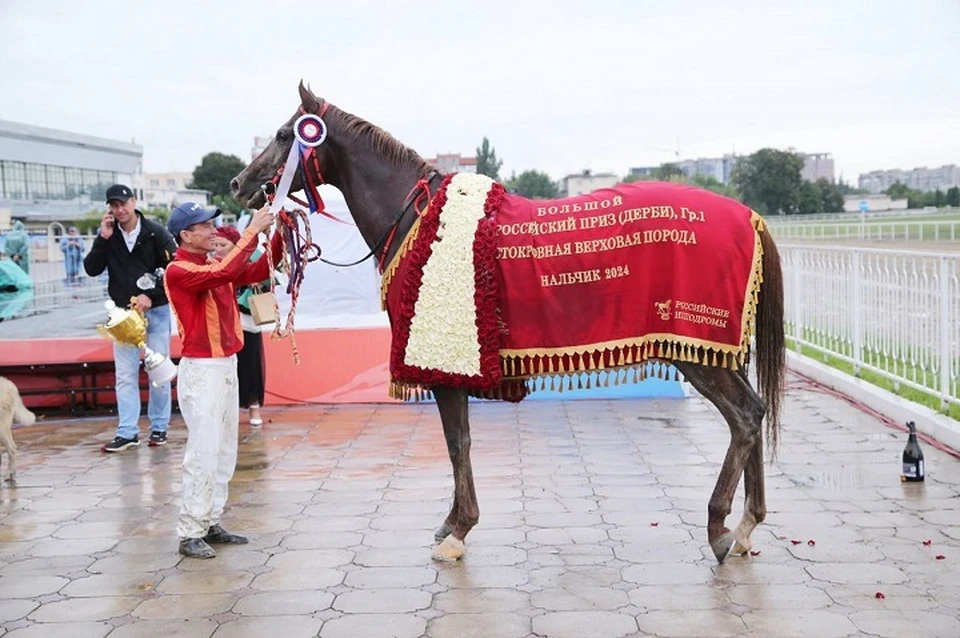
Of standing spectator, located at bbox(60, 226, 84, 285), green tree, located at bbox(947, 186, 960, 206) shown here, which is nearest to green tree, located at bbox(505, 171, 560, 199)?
green tree, located at bbox(947, 186, 960, 206)

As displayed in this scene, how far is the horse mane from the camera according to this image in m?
5.13

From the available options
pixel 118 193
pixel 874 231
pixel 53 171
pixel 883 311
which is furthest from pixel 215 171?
pixel 883 311

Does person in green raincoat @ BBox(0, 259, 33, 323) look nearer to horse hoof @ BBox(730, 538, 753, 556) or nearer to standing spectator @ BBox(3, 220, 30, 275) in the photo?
standing spectator @ BBox(3, 220, 30, 275)

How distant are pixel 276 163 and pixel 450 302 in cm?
127

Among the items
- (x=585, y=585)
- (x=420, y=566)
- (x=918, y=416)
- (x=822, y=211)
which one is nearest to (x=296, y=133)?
(x=420, y=566)

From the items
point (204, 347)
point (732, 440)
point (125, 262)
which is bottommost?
point (732, 440)

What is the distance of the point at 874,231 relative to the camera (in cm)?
4241

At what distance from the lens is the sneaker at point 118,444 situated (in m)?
7.64

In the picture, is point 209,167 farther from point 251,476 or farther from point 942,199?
point 251,476

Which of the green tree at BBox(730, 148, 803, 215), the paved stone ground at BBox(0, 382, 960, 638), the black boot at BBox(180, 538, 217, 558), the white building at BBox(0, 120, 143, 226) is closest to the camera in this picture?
the paved stone ground at BBox(0, 382, 960, 638)

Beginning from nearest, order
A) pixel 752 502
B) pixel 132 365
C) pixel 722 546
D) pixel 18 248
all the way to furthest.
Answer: pixel 722 546, pixel 752 502, pixel 132 365, pixel 18 248

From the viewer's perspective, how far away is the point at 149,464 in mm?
7195

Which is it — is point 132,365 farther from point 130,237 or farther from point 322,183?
point 322,183

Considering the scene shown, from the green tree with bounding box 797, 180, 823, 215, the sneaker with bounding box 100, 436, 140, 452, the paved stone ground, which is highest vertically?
the green tree with bounding box 797, 180, 823, 215
